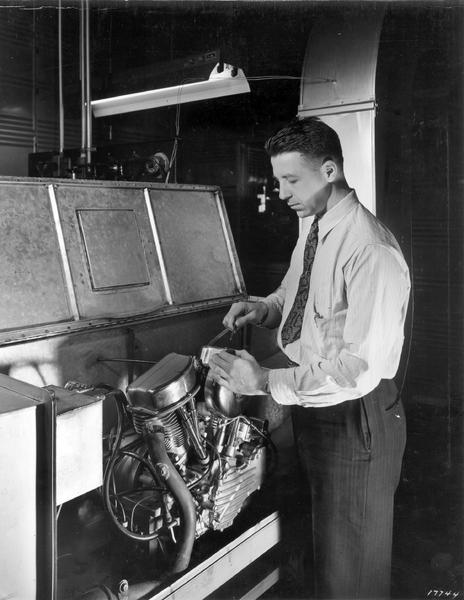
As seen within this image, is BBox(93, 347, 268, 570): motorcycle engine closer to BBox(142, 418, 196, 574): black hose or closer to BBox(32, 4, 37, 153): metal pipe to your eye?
BBox(142, 418, 196, 574): black hose

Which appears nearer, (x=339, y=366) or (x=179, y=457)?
(x=339, y=366)

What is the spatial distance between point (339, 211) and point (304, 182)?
0.55 feet

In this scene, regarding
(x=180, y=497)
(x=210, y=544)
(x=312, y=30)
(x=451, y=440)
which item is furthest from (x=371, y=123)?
(x=210, y=544)

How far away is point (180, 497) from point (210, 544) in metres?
0.43

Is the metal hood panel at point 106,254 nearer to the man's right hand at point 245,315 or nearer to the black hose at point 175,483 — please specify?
the man's right hand at point 245,315

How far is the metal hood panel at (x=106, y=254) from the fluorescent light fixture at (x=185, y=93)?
55 cm

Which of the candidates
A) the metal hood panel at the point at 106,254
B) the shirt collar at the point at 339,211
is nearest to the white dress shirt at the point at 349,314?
the shirt collar at the point at 339,211

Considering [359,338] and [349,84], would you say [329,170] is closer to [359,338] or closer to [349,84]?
[359,338]

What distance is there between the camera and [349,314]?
194 centimetres

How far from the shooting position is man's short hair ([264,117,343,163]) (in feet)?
6.88

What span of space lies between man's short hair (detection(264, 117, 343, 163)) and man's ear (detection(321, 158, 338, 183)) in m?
0.02

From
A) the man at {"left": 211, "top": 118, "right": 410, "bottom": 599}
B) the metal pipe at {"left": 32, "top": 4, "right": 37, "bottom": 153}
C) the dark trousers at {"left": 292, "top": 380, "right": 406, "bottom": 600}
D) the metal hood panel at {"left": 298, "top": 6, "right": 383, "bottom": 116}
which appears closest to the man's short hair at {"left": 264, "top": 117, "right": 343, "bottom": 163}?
the man at {"left": 211, "top": 118, "right": 410, "bottom": 599}

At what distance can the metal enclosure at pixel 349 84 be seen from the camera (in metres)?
2.38

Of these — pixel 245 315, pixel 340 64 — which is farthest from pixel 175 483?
pixel 340 64
